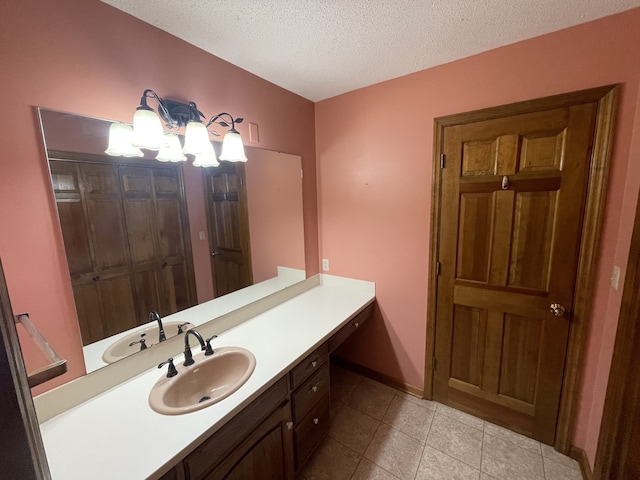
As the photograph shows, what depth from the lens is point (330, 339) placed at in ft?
5.28

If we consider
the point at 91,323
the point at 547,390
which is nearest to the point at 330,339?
the point at 91,323

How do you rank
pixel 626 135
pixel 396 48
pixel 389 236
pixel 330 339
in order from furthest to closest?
1. pixel 389 236
2. pixel 330 339
3. pixel 396 48
4. pixel 626 135

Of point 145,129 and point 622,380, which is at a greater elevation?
point 145,129

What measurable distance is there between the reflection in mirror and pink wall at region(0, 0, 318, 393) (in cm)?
5

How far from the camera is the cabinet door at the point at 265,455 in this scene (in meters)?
1.03

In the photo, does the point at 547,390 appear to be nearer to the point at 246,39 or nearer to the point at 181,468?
the point at 181,468

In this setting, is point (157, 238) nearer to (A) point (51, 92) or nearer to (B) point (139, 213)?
(B) point (139, 213)

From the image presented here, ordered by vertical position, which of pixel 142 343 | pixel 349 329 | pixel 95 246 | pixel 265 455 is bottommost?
pixel 265 455

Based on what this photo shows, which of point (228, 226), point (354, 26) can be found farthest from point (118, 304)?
point (354, 26)

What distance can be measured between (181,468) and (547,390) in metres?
1.96

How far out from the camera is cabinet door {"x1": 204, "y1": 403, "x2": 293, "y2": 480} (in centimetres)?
103

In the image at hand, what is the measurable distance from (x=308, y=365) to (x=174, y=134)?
1395 mm

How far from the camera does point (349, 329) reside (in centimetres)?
182

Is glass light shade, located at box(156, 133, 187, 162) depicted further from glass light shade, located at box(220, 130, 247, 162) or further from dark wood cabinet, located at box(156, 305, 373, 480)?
dark wood cabinet, located at box(156, 305, 373, 480)
